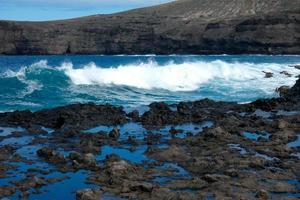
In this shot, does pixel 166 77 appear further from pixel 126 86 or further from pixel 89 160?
pixel 89 160

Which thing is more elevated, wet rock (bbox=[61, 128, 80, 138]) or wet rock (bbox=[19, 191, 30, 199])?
wet rock (bbox=[61, 128, 80, 138])

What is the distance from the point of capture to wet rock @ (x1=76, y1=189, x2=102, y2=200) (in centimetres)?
811

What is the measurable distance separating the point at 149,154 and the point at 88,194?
3.28 meters

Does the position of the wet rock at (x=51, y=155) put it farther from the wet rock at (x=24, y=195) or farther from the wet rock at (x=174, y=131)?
the wet rock at (x=174, y=131)

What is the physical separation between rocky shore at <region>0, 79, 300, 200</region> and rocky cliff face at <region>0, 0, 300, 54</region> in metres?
80.2

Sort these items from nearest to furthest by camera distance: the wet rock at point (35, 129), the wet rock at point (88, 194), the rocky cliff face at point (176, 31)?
the wet rock at point (88, 194) → the wet rock at point (35, 129) → the rocky cliff face at point (176, 31)

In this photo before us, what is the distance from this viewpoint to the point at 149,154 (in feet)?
37.0

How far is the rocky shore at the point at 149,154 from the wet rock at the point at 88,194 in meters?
0.02

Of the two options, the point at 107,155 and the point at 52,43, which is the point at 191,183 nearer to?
the point at 107,155

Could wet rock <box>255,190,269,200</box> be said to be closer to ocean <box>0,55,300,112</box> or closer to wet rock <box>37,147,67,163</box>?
wet rock <box>37,147,67,163</box>

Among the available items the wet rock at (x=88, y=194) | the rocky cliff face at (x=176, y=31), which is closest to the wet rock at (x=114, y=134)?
the wet rock at (x=88, y=194)

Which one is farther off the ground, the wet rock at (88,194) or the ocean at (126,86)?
the wet rock at (88,194)

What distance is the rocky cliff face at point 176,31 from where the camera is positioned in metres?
97.1

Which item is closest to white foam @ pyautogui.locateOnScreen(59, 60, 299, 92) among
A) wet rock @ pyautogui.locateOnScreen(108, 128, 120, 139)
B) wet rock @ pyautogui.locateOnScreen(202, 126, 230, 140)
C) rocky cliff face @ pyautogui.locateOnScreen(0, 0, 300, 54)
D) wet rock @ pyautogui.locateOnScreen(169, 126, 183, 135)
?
wet rock @ pyautogui.locateOnScreen(169, 126, 183, 135)
